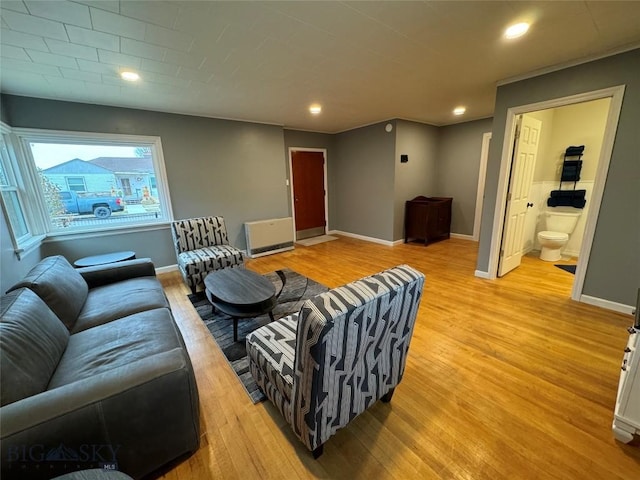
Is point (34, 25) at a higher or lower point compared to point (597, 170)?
higher

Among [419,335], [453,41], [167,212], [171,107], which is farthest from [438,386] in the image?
[171,107]

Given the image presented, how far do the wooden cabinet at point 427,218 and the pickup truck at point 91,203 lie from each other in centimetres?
491

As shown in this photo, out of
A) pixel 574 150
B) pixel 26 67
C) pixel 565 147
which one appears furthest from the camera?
pixel 565 147

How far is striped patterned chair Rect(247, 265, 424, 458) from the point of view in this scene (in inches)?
36.8

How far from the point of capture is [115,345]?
→ 144 centimetres

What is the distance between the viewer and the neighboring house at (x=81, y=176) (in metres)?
3.14

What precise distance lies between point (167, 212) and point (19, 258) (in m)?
1.69

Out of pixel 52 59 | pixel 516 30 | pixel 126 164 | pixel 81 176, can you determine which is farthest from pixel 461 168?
pixel 81 176

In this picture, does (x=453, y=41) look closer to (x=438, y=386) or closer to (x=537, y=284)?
(x=438, y=386)

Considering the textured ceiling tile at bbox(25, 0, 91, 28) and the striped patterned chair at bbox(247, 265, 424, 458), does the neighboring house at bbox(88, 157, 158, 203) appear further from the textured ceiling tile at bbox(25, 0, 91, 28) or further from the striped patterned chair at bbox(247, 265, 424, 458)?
the striped patterned chair at bbox(247, 265, 424, 458)

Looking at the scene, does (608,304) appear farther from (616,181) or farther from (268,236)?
(268,236)

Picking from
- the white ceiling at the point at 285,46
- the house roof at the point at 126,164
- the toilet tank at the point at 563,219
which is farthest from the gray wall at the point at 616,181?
the house roof at the point at 126,164

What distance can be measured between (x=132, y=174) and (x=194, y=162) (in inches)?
33.0

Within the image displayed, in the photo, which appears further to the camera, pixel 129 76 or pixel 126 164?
pixel 126 164
